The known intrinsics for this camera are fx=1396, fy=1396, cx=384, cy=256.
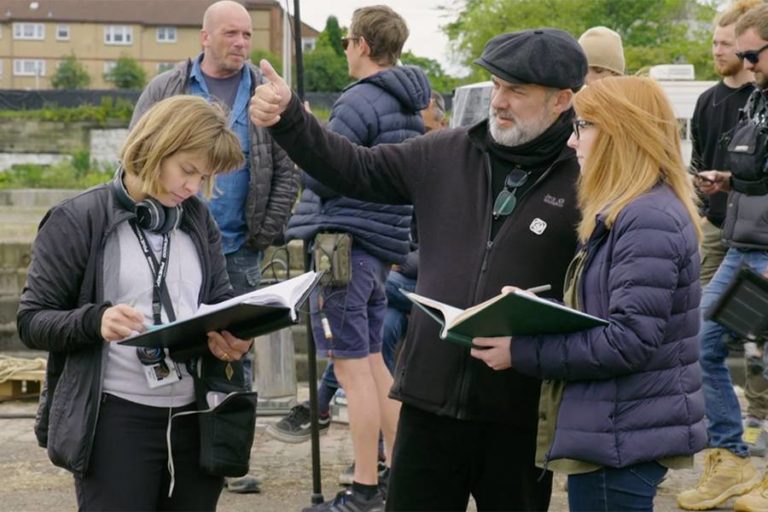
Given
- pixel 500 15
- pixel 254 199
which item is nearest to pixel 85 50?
pixel 500 15

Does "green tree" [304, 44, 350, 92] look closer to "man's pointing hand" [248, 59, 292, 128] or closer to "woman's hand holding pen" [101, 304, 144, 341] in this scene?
"man's pointing hand" [248, 59, 292, 128]

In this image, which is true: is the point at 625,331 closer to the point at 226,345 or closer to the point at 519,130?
the point at 519,130

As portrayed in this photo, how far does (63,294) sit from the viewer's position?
164 inches

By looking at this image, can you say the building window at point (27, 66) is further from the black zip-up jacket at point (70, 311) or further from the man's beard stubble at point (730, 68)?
the black zip-up jacket at point (70, 311)

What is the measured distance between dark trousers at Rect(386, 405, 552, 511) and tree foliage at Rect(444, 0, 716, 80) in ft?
169

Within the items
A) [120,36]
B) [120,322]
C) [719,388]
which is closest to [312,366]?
[719,388]

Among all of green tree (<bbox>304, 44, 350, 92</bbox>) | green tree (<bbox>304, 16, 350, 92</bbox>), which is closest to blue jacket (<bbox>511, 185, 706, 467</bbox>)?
green tree (<bbox>304, 16, 350, 92</bbox>)

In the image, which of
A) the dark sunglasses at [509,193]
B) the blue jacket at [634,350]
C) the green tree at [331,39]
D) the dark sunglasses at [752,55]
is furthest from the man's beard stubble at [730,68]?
the green tree at [331,39]

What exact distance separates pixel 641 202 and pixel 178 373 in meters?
1.48

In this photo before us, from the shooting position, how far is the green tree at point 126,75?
3514 inches

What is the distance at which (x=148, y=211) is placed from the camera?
4.21 meters

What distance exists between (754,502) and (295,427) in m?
2.75

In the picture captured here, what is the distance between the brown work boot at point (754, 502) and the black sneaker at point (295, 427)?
250cm

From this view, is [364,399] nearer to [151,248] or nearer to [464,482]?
[464,482]
